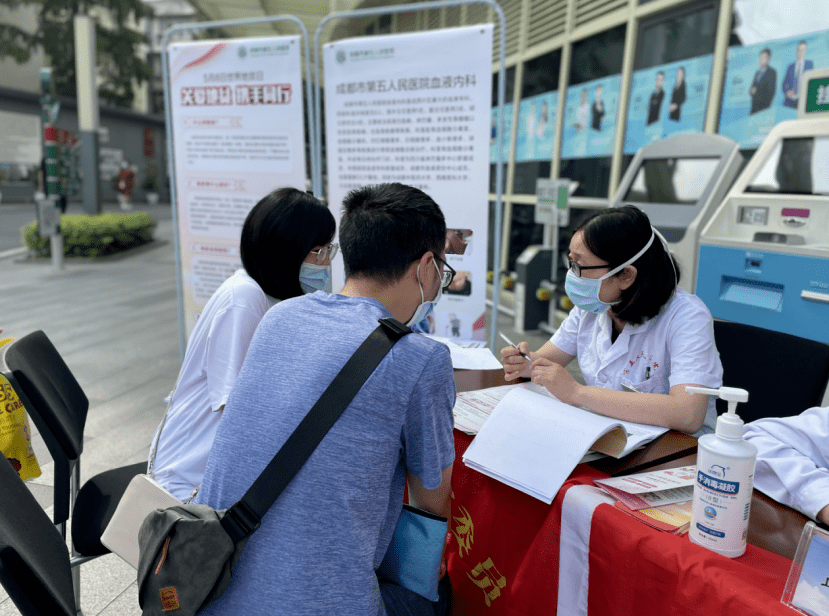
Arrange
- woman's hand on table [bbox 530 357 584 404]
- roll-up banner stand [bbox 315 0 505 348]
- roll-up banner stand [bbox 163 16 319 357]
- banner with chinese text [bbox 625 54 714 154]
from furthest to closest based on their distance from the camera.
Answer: banner with chinese text [bbox 625 54 714 154]
roll-up banner stand [bbox 163 16 319 357]
roll-up banner stand [bbox 315 0 505 348]
woman's hand on table [bbox 530 357 584 404]

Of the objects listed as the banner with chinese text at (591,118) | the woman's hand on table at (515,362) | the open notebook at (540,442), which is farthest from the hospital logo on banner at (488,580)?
the banner with chinese text at (591,118)

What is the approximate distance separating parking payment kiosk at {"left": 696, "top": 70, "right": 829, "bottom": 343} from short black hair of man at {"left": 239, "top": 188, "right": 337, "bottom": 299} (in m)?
1.93

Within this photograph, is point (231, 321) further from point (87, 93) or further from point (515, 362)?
point (87, 93)

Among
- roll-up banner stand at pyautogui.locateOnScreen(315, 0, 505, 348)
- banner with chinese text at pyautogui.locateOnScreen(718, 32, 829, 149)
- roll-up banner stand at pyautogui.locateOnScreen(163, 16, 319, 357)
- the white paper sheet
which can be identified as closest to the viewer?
the white paper sheet

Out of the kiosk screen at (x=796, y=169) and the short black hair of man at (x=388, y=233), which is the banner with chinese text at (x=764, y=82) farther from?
the short black hair of man at (x=388, y=233)

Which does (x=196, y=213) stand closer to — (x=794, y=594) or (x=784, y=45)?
(x=794, y=594)

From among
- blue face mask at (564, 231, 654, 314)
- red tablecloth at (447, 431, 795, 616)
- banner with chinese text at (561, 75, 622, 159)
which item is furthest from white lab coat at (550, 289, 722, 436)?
banner with chinese text at (561, 75, 622, 159)

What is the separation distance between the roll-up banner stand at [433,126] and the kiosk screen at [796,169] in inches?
50.4

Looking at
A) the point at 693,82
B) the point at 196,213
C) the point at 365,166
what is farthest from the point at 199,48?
the point at 693,82

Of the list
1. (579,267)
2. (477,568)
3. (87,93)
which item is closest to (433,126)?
(579,267)

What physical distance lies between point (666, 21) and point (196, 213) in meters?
3.46

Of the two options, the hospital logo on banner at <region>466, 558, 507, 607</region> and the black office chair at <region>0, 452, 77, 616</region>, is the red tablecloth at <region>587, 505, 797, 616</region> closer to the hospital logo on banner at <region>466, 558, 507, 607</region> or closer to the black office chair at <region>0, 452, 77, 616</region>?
the hospital logo on banner at <region>466, 558, 507, 607</region>

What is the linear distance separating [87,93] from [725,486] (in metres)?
9.74

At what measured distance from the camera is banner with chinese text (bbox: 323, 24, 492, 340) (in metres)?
2.54
